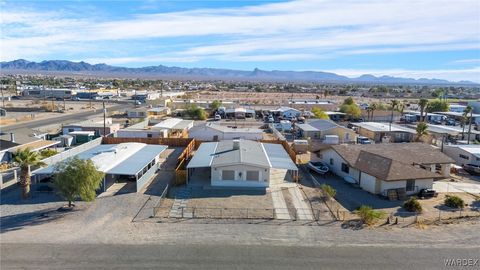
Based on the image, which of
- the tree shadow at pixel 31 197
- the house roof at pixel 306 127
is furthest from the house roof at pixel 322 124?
the tree shadow at pixel 31 197

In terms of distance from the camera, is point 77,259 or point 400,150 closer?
point 77,259

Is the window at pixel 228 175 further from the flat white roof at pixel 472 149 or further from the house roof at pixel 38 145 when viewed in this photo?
the flat white roof at pixel 472 149

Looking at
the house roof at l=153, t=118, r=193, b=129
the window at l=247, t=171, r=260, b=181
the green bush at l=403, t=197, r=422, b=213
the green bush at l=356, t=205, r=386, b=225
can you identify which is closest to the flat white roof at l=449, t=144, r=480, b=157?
the green bush at l=403, t=197, r=422, b=213

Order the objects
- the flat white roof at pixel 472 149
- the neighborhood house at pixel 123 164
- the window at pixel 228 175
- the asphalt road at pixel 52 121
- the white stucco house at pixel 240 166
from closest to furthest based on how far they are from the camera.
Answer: the neighborhood house at pixel 123 164, the white stucco house at pixel 240 166, the window at pixel 228 175, the flat white roof at pixel 472 149, the asphalt road at pixel 52 121

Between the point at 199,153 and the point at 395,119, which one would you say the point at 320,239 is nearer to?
the point at 199,153

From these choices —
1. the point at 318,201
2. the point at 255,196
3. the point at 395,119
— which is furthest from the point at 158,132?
the point at 395,119

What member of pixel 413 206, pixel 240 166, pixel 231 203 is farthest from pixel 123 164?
pixel 413 206
